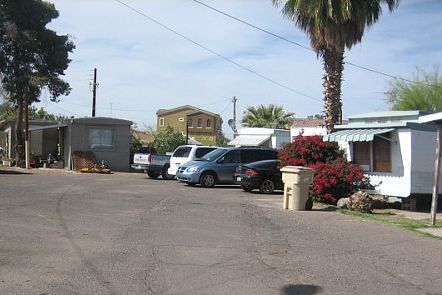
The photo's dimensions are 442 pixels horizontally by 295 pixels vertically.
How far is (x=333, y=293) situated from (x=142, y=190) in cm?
1410

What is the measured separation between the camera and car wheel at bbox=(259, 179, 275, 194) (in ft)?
69.0

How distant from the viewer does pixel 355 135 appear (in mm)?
19188

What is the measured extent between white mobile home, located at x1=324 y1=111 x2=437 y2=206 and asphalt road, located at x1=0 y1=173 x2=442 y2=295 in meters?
4.13

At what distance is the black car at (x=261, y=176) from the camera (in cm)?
2081

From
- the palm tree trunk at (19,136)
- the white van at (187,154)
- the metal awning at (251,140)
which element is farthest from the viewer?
the metal awning at (251,140)

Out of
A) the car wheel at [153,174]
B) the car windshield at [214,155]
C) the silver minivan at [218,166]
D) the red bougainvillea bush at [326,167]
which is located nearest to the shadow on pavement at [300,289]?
the red bougainvillea bush at [326,167]

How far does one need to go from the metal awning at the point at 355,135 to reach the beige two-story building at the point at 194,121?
213 feet

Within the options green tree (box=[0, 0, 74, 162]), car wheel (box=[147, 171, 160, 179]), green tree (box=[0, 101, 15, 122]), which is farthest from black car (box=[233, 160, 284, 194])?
green tree (box=[0, 101, 15, 122])

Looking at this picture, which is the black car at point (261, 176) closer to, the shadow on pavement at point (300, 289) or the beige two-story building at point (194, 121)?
the shadow on pavement at point (300, 289)

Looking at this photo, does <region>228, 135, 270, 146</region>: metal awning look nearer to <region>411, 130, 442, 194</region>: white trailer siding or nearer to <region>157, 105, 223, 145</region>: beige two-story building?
<region>411, 130, 442, 194</region>: white trailer siding

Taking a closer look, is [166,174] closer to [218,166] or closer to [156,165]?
[156,165]

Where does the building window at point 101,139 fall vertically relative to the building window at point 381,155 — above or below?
above

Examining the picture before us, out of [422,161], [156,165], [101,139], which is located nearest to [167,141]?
[101,139]

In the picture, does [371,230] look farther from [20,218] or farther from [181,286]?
[20,218]
